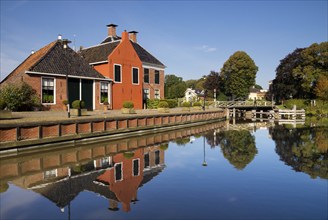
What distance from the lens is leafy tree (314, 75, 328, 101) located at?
49.5m

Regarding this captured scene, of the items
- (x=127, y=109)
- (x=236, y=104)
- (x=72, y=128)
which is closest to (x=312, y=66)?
(x=236, y=104)

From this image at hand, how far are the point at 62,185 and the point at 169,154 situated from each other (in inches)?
278

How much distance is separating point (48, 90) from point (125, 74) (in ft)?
35.7

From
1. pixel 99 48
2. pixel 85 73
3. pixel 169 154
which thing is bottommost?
pixel 169 154

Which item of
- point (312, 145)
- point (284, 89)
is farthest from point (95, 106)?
point (284, 89)

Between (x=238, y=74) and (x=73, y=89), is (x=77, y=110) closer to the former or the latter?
(x=73, y=89)

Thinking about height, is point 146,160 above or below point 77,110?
below

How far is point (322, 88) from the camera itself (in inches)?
1969

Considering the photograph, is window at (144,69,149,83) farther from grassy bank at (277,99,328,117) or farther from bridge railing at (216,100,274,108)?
grassy bank at (277,99,328,117)

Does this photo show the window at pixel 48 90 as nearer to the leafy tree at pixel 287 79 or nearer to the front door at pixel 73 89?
the front door at pixel 73 89

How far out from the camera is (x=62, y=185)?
923 cm

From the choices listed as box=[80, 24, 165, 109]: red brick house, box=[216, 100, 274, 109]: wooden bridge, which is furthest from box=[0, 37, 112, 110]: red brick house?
box=[216, 100, 274, 109]: wooden bridge

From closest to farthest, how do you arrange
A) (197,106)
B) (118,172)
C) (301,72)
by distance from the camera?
(118,172) < (197,106) < (301,72)

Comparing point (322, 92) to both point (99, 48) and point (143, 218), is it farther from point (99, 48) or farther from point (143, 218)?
point (143, 218)
